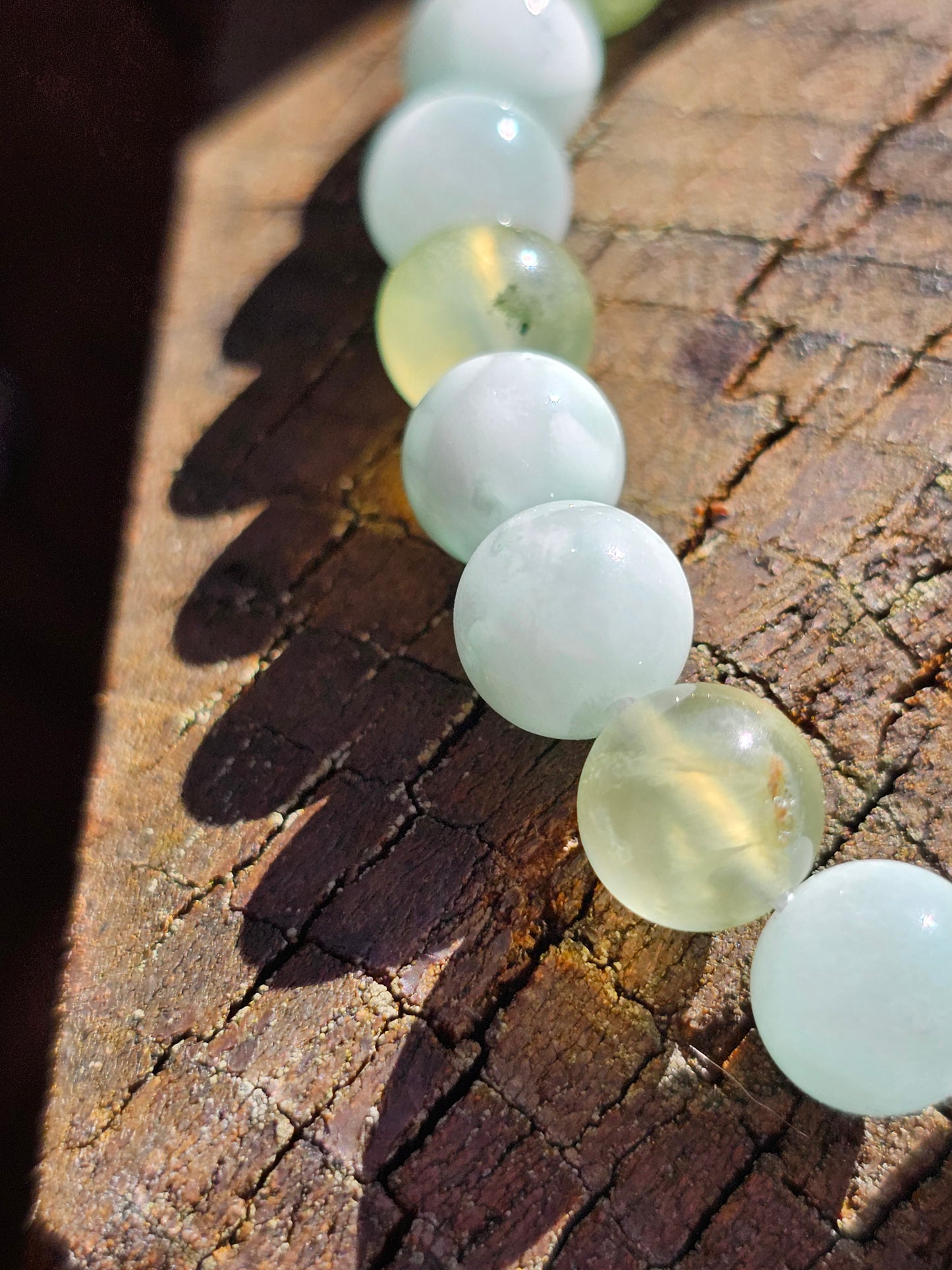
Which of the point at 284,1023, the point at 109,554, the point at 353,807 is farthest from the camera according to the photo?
the point at 109,554

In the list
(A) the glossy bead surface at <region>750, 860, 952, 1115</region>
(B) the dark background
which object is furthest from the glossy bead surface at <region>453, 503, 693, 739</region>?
(B) the dark background

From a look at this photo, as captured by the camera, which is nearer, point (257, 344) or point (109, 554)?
point (109, 554)

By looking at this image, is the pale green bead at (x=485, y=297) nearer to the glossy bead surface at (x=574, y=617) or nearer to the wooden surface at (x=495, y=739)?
the wooden surface at (x=495, y=739)

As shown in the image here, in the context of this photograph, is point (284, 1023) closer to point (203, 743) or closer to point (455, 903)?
point (455, 903)

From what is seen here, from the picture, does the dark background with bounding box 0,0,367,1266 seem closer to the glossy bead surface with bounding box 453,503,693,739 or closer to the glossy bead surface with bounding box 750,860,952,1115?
the glossy bead surface with bounding box 453,503,693,739

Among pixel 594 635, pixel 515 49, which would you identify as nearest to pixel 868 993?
pixel 594 635

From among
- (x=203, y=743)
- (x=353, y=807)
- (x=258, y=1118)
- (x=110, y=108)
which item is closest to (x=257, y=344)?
(x=110, y=108)
